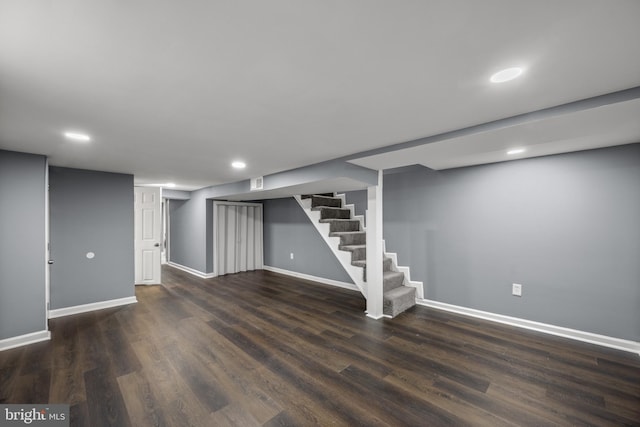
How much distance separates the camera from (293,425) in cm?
171

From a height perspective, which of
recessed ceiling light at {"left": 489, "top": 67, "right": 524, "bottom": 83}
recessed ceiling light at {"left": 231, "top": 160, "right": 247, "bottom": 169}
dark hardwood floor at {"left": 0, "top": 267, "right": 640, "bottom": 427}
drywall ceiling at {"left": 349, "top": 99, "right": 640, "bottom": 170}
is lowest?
dark hardwood floor at {"left": 0, "top": 267, "right": 640, "bottom": 427}

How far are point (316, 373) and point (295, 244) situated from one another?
12.9 feet

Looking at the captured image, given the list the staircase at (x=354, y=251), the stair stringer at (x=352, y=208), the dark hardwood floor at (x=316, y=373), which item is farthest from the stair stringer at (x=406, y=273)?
the stair stringer at (x=352, y=208)

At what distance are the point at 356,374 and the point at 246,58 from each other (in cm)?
248

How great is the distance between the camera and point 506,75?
1451 millimetres

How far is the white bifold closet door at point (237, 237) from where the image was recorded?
6267 millimetres

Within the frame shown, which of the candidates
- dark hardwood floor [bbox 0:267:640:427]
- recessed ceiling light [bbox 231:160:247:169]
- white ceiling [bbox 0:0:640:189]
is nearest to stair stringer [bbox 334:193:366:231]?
dark hardwood floor [bbox 0:267:640:427]

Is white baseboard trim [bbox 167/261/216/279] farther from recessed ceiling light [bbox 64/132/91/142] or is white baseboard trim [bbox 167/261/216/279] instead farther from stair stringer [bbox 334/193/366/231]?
recessed ceiling light [bbox 64/132/91/142]

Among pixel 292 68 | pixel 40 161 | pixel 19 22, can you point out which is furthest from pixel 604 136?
pixel 40 161

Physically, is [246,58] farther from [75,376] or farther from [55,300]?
[55,300]

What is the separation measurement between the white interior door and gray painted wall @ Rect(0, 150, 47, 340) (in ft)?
7.19

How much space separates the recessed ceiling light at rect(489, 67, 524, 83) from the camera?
1.40 meters

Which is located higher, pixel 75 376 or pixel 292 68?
pixel 292 68

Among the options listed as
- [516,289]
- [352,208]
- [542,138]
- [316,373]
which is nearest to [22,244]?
[316,373]
